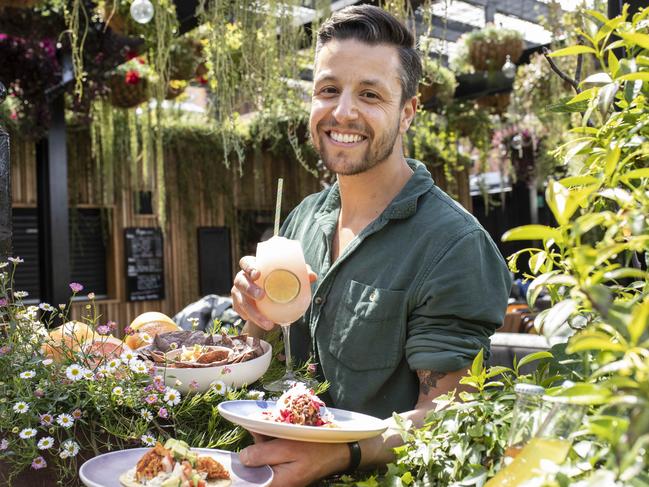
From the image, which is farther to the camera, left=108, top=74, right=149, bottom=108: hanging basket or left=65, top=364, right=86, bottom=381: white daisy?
left=108, top=74, right=149, bottom=108: hanging basket

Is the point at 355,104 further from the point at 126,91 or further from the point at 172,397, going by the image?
the point at 126,91

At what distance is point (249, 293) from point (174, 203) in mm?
6146

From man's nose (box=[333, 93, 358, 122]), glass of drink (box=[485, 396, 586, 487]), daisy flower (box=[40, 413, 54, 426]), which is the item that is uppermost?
man's nose (box=[333, 93, 358, 122])

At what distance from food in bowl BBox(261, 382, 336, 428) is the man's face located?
2.19 ft

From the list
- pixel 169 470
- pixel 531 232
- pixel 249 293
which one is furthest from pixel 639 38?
pixel 249 293

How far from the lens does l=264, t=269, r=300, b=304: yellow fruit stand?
4.09ft

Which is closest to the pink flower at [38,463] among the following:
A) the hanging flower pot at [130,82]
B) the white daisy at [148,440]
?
the white daisy at [148,440]

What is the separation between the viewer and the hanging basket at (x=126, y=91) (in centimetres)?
473

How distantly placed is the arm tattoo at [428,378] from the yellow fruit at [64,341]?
1.95 ft

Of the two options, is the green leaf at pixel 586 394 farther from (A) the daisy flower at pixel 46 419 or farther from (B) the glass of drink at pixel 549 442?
(A) the daisy flower at pixel 46 419

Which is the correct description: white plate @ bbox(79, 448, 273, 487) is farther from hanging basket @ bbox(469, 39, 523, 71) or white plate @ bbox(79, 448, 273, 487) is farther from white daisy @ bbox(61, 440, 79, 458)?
hanging basket @ bbox(469, 39, 523, 71)

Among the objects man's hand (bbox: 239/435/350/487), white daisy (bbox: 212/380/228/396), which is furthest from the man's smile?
man's hand (bbox: 239/435/350/487)

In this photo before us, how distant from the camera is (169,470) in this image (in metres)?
0.85

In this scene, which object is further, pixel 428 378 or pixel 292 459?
pixel 428 378
